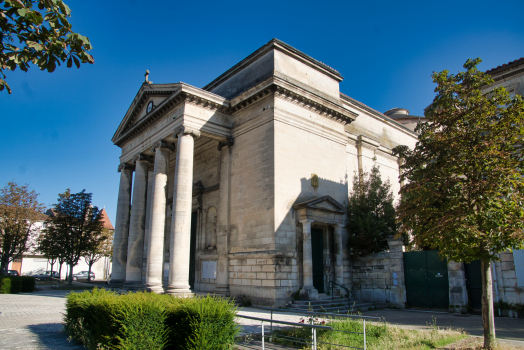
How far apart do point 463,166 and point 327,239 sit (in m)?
10.3

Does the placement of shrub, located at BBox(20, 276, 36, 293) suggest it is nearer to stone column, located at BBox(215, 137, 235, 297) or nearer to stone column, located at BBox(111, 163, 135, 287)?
stone column, located at BBox(111, 163, 135, 287)

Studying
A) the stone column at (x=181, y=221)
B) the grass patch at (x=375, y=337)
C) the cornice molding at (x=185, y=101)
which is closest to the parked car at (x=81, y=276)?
the cornice molding at (x=185, y=101)

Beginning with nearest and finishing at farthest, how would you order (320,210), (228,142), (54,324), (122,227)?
(54,324) < (320,210) < (228,142) < (122,227)

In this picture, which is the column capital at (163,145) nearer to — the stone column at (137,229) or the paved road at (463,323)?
the stone column at (137,229)

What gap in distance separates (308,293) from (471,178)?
924 cm

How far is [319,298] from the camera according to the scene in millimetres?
16156

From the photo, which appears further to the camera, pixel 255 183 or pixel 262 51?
pixel 262 51

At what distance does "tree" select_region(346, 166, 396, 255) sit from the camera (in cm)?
1795

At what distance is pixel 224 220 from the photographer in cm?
1820

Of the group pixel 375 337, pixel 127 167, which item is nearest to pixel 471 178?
pixel 375 337

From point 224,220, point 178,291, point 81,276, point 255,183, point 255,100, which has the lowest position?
point 81,276

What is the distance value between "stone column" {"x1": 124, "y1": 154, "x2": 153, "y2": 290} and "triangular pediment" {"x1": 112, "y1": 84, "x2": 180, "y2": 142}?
279 centimetres

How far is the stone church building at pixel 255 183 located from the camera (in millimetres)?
16141

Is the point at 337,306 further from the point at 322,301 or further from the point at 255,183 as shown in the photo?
the point at 255,183
